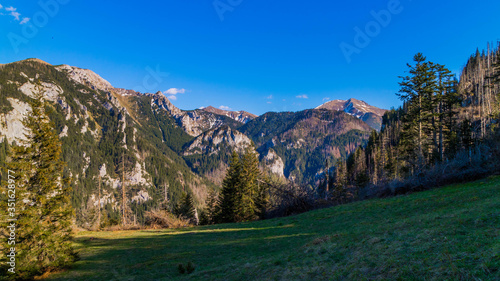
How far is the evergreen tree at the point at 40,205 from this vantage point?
447 inches

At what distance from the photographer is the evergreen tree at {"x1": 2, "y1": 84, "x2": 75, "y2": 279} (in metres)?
11.4

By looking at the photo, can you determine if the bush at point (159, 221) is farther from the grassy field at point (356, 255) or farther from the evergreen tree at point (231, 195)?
the grassy field at point (356, 255)

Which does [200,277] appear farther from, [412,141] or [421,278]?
[412,141]

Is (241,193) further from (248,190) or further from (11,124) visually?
(11,124)

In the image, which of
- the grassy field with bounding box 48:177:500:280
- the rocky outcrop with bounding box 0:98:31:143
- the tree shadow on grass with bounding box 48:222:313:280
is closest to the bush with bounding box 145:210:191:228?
the tree shadow on grass with bounding box 48:222:313:280

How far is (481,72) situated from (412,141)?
94.1 m

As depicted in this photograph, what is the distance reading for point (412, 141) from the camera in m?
38.8

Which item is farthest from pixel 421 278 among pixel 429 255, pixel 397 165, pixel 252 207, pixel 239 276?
pixel 397 165

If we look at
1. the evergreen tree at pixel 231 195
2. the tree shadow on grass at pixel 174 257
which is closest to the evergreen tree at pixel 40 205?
the tree shadow on grass at pixel 174 257

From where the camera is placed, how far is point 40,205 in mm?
→ 13562

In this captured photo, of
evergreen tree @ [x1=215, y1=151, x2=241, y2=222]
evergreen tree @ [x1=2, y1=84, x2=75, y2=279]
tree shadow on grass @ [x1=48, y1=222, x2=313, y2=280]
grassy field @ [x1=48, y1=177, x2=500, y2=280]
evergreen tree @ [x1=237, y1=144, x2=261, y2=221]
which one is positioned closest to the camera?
grassy field @ [x1=48, y1=177, x2=500, y2=280]

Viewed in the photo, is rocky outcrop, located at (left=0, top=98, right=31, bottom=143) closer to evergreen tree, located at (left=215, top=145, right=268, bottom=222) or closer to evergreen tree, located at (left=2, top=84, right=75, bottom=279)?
evergreen tree, located at (left=215, top=145, right=268, bottom=222)

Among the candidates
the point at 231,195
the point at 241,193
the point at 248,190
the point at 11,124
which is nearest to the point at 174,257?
the point at 241,193

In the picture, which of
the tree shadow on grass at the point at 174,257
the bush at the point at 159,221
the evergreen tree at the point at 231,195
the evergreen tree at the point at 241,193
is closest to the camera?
the tree shadow on grass at the point at 174,257
